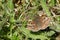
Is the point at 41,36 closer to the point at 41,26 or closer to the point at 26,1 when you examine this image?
the point at 41,26

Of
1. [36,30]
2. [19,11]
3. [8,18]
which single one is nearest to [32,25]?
[36,30]

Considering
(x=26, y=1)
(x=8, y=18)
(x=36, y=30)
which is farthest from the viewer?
(x=26, y=1)

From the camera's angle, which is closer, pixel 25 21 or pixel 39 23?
pixel 39 23

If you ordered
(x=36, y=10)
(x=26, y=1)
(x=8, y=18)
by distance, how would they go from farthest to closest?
(x=26, y=1) < (x=36, y=10) < (x=8, y=18)

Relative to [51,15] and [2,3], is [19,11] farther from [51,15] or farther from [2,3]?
[51,15]

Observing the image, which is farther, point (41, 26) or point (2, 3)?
point (2, 3)

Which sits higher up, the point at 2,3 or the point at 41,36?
the point at 2,3
